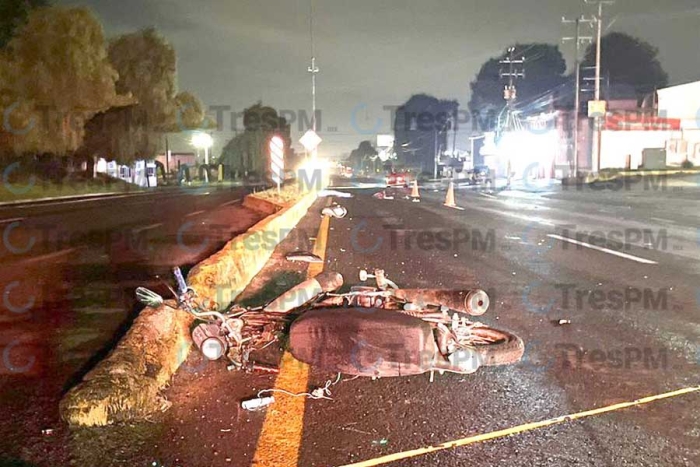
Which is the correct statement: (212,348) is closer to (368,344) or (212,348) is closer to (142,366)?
(142,366)

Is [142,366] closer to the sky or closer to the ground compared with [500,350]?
closer to the sky

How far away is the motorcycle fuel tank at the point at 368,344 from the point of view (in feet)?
15.4

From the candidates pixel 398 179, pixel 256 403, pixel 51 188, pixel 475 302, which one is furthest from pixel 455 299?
pixel 398 179

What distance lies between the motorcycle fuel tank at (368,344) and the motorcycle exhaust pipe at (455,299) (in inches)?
46.5

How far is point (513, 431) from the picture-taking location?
3938mm

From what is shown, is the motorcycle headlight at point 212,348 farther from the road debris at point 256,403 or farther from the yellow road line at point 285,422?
the road debris at point 256,403

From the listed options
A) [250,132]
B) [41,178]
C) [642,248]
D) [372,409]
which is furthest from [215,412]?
[250,132]

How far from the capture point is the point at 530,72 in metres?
108

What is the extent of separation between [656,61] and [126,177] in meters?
68.8

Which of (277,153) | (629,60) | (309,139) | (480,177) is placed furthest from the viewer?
(629,60)

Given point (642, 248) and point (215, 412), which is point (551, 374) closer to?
point (215, 412)

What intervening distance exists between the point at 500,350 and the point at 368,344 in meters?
1.15

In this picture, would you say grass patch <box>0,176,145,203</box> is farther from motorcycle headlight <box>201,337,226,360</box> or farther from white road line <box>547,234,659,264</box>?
motorcycle headlight <box>201,337,226,360</box>

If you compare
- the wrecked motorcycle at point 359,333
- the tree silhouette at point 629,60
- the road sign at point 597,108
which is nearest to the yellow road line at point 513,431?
the wrecked motorcycle at point 359,333
